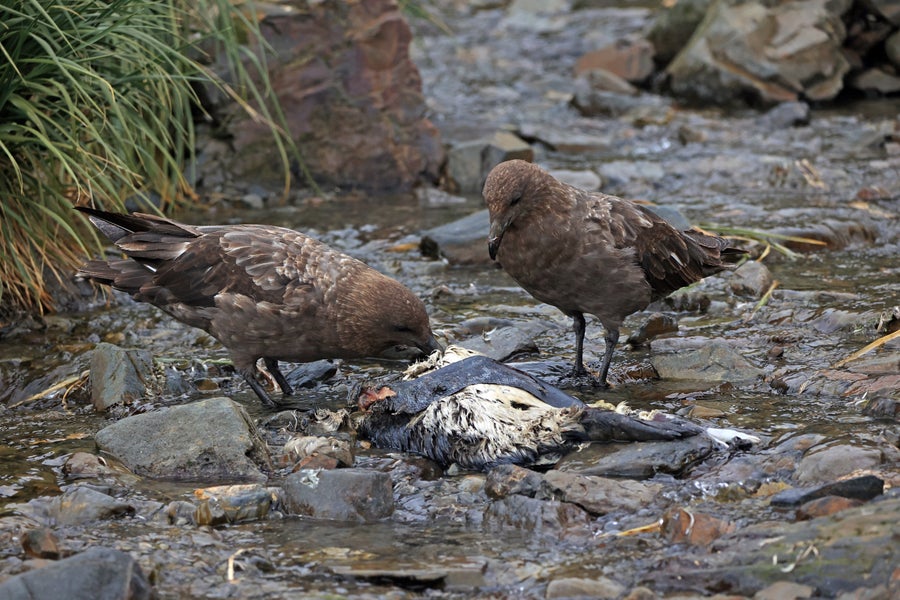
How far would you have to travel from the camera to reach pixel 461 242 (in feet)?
27.4

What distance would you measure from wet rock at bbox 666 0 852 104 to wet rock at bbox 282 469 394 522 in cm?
935

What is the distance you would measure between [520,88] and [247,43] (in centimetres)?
516

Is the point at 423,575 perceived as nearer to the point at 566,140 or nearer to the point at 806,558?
the point at 806,558

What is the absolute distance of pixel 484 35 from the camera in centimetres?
1717

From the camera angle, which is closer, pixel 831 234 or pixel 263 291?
pixel 263 291

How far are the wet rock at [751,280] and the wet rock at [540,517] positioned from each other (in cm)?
342

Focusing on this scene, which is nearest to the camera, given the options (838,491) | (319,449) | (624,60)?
(838,491)

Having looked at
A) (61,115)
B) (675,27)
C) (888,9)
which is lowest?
(675,27)

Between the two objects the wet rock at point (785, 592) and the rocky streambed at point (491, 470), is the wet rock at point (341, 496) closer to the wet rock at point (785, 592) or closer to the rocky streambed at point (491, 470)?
the rocky streambed at point (491, 470)

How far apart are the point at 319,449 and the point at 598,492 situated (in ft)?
4.39

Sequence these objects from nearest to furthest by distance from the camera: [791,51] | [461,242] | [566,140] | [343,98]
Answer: [461,242]
[343,98]
[566,140]
[791,51]

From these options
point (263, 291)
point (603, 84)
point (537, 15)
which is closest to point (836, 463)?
point (263, 291)

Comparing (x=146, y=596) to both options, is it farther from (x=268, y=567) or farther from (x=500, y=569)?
(x=500, y=569)

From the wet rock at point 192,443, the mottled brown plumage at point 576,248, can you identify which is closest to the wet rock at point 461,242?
the mottled brown plumage at point 576,248
